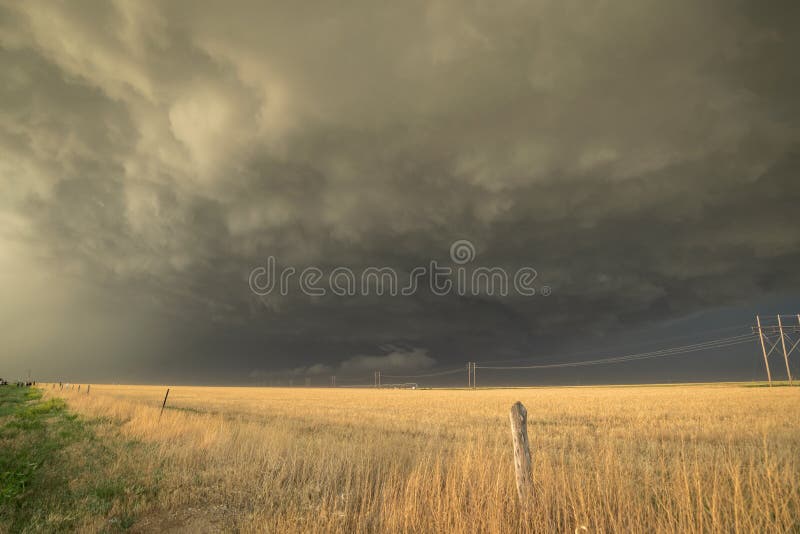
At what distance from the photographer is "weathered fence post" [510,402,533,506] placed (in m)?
5.84

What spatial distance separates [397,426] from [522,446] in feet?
51.6

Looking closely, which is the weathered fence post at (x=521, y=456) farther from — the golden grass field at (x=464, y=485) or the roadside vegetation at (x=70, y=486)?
the roadside vegetation at (x=70, y=486)

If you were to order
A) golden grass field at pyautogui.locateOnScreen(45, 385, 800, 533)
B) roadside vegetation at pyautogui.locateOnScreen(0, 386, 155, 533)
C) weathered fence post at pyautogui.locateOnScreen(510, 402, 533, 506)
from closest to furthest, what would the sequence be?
golden grass field at pyautogui.locateOnScreen(45, 385, 800, 533)
weathered fence post at pyautogui.locateOnScreen(510, 402, 533, 506)
roadside vegetation at pyautogui.locateOnScreen(0, 386, 155, 533)

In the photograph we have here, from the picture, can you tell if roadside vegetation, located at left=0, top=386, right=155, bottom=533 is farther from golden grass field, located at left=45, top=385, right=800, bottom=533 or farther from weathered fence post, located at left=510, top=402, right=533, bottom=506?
weathered fence post, located at left=510, top=402, right=533, bottom=506

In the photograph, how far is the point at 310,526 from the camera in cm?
638

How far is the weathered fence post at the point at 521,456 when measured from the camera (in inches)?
230

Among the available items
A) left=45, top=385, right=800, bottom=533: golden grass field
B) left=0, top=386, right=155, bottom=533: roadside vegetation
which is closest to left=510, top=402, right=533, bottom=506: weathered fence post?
left=45, top=385, right=800, bottom=533: golden grass field

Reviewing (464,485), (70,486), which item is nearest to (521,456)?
(464,485)

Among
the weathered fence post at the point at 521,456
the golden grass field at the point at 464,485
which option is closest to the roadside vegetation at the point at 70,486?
the golden grass field at the point at 464,485

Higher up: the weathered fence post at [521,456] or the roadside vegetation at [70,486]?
the weathered fence post at [521,456]

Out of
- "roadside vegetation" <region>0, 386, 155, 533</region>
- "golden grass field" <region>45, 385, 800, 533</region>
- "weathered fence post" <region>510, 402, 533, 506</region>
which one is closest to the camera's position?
"golden grass field" <region>45, 385, 800, 533</region>

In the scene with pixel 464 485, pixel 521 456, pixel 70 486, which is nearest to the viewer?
pixel 521 456

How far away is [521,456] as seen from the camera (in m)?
6.00

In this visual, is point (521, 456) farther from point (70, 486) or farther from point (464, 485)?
point (70, 486)
